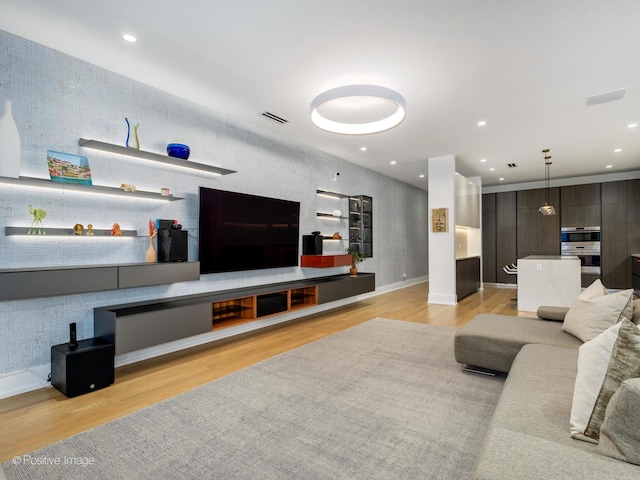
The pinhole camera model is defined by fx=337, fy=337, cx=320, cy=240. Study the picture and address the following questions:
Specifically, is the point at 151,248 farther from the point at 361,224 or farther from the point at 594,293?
the point at 361,224

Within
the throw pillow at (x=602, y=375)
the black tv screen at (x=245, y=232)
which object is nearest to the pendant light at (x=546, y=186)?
the black tv screen at (x=245, y=232)

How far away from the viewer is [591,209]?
25.5ft

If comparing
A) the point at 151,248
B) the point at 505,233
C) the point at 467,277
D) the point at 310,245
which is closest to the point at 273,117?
the point at 310,245

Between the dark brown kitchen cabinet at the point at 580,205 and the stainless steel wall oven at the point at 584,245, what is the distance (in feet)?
0.47

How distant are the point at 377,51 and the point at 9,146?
9.51 ft

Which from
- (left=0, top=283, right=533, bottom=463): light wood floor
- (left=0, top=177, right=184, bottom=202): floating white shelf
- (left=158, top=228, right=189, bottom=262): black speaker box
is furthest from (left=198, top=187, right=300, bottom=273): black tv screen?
(left=0, top=283, right=533, bottom=463): light wood floor

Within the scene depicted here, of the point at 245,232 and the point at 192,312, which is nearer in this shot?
the point at 192,312

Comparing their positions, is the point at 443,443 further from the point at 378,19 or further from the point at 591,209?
the point at 591,209

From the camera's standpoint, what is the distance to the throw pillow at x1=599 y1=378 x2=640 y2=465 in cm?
100

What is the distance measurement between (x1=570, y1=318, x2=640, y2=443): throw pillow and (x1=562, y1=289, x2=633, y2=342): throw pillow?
129cm

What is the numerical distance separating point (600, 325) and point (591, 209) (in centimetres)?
702

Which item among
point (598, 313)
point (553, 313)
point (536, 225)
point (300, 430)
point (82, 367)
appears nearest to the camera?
point (300, 430)

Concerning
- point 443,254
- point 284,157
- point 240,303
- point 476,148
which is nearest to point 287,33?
point 284,157

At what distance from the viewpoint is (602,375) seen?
4.10ft
